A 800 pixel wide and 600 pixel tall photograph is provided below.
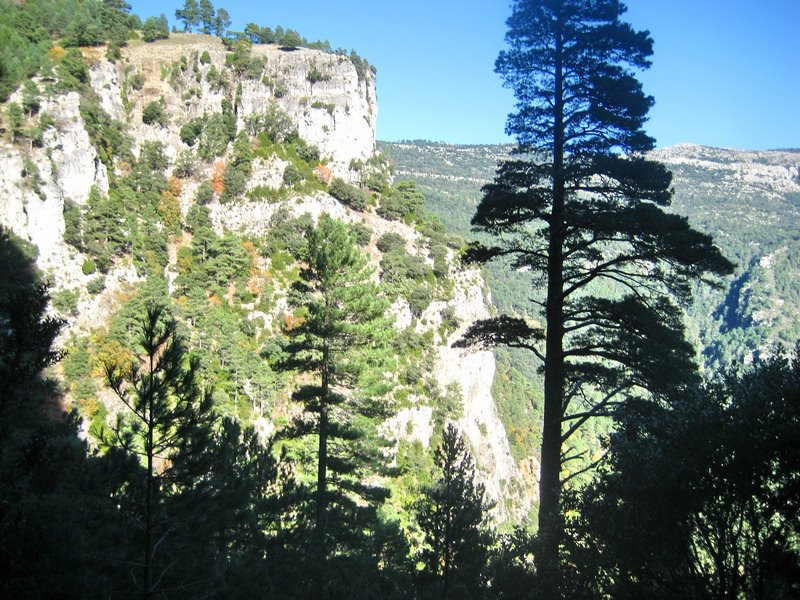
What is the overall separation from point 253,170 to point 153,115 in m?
10.9

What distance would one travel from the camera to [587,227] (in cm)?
734

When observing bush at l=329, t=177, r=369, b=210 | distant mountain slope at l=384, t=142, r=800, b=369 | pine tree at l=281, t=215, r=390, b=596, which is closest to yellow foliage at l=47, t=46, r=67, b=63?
bush at l=329, t=177, r=369, b=210

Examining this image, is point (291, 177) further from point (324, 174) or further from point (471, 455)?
point (471, 455)

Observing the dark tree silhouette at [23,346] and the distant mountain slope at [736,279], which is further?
the distant mountain slope at [736,279]

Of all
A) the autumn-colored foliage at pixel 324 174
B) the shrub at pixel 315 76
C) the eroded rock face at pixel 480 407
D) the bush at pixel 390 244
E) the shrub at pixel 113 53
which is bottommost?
the eroded rock face at pixel 480 407

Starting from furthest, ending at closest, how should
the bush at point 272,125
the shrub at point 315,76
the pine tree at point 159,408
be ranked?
the shrub at point 315,76 → the bush at point 272,125 → the pine tree at point 159,408

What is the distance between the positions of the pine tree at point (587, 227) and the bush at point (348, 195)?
43.5 m

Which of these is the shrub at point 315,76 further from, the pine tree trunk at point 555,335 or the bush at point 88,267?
the pine tree trunk at point 555,335

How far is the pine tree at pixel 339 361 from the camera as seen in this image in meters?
11.6

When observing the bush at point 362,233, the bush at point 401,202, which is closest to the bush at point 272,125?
the bush at point 401,202

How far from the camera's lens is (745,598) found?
193 inches

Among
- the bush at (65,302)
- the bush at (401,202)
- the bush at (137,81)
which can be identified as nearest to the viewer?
the bush at (65,302)

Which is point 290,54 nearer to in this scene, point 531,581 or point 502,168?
point 502,168

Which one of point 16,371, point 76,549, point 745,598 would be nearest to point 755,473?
point 745,598
